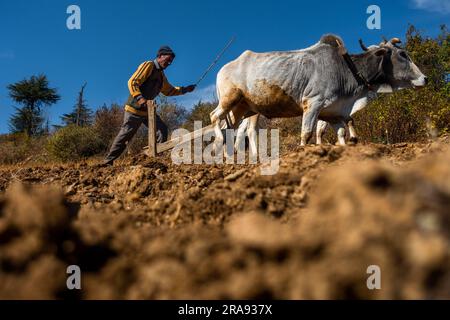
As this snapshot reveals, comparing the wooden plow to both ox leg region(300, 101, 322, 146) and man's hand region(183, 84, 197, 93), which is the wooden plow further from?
ox leg region(300, 101, 322, 146)

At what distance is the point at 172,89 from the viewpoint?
898 centimetres

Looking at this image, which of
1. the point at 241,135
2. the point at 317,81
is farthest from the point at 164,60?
the point at 317,81

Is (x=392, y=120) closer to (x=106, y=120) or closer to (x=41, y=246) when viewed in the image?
(x=41, y=246)

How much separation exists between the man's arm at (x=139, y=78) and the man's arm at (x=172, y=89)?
0.58 m

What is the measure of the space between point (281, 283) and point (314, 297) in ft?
0.33

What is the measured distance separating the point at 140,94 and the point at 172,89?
1175mm

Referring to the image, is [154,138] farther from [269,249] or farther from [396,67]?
[269,249]

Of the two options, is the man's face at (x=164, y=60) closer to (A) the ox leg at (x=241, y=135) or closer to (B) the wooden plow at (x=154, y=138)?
(B) the wooden plow at (x=154, y=138)

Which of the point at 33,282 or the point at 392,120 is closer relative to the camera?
the point at 33,282

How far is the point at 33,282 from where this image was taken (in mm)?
1359

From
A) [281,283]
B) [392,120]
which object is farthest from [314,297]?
[392,120]

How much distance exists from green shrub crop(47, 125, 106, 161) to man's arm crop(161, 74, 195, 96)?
9.76 meters

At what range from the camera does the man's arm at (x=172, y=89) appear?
28.9 ft

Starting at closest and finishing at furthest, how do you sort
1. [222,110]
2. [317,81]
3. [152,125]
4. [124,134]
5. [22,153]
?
1. [317,81]
2. [222,110]
3. [124,134]
4. [152,125]
5. [22,153]
